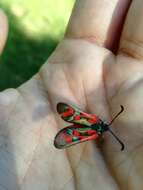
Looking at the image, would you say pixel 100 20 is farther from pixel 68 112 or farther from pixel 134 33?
pixel 68 112

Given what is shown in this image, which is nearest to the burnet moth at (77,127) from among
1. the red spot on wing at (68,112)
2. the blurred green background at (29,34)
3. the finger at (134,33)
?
the red spot on wing at (68,112)

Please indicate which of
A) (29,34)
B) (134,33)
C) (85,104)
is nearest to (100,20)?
(134,33)

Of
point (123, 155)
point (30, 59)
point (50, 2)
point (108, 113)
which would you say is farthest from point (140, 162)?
point (50, 2)

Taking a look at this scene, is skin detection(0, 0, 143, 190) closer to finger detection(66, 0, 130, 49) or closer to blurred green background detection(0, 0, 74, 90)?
finger detection(66, 0, 130, 49)

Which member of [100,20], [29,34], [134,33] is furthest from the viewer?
[29,34]

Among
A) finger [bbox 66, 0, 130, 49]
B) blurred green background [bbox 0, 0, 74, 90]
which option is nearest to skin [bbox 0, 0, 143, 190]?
finger [bbox 66, 0, 130, 49]

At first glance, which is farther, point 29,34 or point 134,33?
point 29,34

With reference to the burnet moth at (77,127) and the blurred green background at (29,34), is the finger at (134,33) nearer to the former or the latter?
the burnet moth at (77,127)
